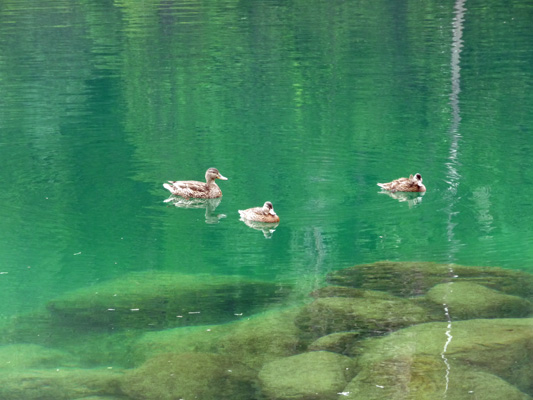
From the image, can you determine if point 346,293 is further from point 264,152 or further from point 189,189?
point 264,152

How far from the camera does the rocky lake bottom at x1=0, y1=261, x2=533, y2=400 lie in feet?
30.0

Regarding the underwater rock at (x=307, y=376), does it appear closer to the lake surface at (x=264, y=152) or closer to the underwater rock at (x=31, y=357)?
the underwater rock at (x=31, y=357)

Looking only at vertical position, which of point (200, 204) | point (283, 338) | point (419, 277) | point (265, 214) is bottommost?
point (200, 204)

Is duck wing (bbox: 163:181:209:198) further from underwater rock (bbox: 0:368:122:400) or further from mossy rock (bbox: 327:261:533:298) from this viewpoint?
underwater rock (bbox: 0:368:122:400)

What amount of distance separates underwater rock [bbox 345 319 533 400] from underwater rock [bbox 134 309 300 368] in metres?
0.99

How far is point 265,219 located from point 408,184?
285 centimetres

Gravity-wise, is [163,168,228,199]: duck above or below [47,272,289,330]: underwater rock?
above

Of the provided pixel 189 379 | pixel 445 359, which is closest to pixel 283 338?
pixel 189 379

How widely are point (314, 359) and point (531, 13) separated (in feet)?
124

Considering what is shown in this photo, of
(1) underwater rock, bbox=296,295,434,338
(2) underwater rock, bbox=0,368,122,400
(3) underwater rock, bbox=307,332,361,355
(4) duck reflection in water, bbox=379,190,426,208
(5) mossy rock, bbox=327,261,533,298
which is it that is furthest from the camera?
(4) duck reflection in water, bbox=379,190,426,208

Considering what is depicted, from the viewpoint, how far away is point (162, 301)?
39.1 feet

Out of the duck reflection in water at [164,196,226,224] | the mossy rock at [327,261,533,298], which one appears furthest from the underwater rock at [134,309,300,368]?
the duck reflection in water at [164,196,226,224]

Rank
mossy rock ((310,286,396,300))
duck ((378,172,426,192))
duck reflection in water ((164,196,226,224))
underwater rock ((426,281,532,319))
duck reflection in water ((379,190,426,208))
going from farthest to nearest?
duck ((378,172,426,192)) → duck reflection in water ((164,196,226,224)) → duck reflection in water ((379,190,426,208)) → mossy rock ((310,286,396,300)) → underwater rock ((426,281,532,319))

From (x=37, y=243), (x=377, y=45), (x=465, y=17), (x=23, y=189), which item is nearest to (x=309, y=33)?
(x=377, y=45)
